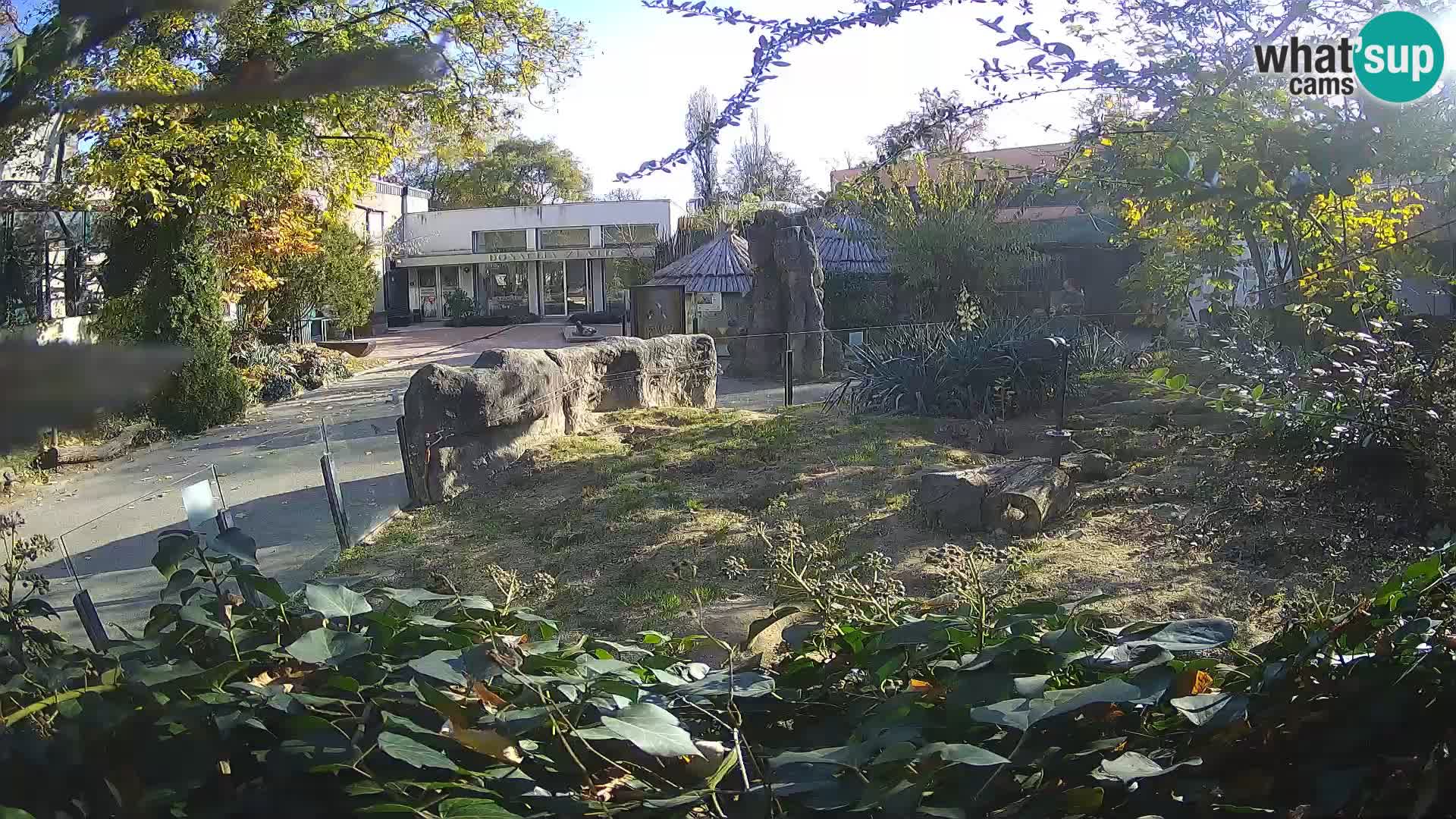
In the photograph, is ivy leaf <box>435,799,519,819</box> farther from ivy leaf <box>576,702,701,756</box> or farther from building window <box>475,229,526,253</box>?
building window <box>475,229,526,253</box>

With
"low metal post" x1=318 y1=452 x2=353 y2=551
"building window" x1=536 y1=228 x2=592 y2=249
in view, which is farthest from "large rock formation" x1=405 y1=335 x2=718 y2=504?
"building window" x1=536 y1=228 x2=592 y2=249

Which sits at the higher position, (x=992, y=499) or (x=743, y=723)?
(x=743, y=723)

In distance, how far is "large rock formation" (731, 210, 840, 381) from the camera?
16.1 metres

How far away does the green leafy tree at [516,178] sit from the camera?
50562mm

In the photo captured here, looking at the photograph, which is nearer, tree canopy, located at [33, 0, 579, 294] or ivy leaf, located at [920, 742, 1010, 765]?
ivy leaf, located at [920, 742, 1010, 765]

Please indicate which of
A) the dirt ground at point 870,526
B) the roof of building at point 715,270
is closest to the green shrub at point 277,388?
the roof of building at point 715,270

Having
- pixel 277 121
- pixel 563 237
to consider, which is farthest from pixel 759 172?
pixel 277 121

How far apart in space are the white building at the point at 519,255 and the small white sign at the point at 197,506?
113 ft

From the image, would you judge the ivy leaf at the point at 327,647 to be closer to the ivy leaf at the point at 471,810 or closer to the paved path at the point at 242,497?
the ivy leaf at the point at 471,810

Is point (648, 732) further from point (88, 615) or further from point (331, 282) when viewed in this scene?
point (331, 282)

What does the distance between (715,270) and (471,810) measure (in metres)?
19.7

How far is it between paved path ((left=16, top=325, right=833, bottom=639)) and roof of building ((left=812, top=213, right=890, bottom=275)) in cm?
686

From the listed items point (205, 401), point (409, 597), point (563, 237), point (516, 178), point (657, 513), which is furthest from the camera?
point (516, 178)

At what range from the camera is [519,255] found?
39.0 meters
